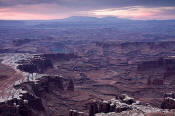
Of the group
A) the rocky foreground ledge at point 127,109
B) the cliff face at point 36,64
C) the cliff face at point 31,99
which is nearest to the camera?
the rocky foreground ledge at point 127,109

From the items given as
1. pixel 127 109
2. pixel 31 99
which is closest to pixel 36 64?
pixel 31 99

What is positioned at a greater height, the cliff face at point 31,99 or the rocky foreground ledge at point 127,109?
the rocky foreground ledge at point 127,109

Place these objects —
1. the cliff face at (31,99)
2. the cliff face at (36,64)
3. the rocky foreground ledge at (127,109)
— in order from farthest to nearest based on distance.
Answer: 1. the cliff face at (36,64)
2. the cliff face at (31,99)
3. the rocky foreground ledge at (127,109)

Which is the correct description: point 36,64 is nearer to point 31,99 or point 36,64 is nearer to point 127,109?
point 31,99

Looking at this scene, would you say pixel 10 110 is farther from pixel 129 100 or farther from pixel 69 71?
pixel 69 71

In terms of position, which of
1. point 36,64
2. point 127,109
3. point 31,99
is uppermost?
point 127,109

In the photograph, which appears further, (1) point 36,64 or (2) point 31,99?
(1) point 36,64

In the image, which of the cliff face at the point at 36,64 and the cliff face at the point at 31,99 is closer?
the cliff face at the point at 31,99

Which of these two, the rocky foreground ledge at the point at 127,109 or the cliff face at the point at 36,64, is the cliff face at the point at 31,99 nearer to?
the rocky foreground ledge at the point at 127,109

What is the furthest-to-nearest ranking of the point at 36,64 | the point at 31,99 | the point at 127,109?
1. the point at 36,64
2. the point at 31,99
3. the point at 127,109

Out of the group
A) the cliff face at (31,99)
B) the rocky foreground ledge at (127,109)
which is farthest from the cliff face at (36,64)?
the rocky foreground ledge at (127,109)

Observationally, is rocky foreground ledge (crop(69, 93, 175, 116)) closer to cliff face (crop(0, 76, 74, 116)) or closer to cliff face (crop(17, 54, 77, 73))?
cliff face (crop(0, 76, 74, 116))
